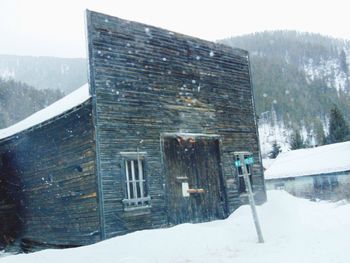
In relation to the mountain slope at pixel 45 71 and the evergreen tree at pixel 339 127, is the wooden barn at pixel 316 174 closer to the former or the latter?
the evergreen tree at pixel 339 127

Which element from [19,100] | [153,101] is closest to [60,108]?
[153,101]

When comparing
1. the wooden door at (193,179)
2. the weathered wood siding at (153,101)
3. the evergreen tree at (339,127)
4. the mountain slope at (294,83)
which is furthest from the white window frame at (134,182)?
the mountain slope at (294,83)

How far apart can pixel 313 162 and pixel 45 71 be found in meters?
130

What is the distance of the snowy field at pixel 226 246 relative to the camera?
8.33 m

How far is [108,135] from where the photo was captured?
11930mm

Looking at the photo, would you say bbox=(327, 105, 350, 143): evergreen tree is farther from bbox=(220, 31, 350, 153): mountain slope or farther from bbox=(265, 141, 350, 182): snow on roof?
bbox=(220, 31, 350, 153): mountain slope

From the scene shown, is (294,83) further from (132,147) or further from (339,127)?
(132,147)

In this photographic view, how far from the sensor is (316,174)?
34.3 m

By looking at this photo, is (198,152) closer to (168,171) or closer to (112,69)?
(168,171)

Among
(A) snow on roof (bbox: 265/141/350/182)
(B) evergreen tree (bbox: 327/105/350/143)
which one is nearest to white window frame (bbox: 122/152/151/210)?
(A) snow on roof (bbox: 265/141/350/182)

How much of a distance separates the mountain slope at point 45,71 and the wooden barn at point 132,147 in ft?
339

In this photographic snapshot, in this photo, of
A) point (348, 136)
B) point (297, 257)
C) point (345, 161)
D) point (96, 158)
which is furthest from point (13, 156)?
point (348, 136)

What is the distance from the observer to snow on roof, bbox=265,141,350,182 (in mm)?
33531

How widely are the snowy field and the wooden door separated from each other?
1155 mm
